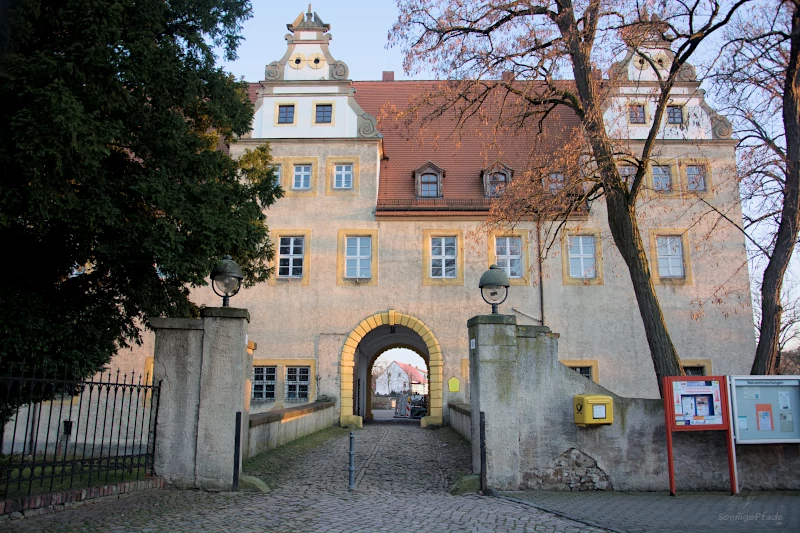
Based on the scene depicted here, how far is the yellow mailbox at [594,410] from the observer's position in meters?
8.61

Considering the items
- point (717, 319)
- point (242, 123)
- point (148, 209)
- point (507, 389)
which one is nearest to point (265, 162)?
point (242, 123)

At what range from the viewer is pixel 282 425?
42.2 ft

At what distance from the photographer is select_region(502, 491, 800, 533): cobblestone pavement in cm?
663

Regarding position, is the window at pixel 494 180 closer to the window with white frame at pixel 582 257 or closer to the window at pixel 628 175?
the window with white frame at pixel 582 257

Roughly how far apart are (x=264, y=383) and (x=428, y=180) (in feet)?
28.9

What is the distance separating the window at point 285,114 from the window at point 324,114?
0.91 m

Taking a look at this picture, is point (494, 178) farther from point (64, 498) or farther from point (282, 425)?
point (64, 498)

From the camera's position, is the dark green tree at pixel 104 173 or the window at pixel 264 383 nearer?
the dark green tree at pixel 104 173

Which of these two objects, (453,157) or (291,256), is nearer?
(291,256)

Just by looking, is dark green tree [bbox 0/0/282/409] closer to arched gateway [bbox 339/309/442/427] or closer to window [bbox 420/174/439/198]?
arched gateway [bbox 339/309/442/427]

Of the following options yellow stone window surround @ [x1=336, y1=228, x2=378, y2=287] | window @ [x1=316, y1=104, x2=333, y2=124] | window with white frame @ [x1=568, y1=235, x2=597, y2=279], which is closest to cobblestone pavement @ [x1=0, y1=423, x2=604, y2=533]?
yellow stone window surround @ [x1=336, y1=228, x2=378, y2=287]

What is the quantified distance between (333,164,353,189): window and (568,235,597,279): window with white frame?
770cm

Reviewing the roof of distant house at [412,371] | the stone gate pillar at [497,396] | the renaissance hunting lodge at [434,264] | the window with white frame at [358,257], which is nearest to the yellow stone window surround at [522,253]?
the renaissance hunting lodge at [434,264]

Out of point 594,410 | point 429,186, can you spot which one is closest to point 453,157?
point 429,186
